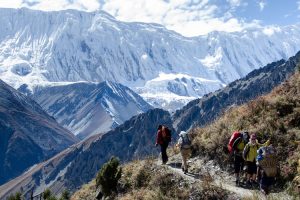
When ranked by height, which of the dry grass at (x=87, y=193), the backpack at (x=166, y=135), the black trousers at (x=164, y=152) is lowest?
the dry grass at (x=87, y=193)

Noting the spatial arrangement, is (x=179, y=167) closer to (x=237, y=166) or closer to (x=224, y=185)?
(x=237, y=166)

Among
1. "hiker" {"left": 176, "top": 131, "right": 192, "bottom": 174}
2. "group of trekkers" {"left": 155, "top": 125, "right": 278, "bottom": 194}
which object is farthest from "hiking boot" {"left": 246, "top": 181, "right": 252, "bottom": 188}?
"hiker" {"left": 176, "top": 131, "right": 192, "bottom": 174}

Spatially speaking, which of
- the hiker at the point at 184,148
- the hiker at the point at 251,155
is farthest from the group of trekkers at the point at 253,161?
the hiker at the point at 184,148

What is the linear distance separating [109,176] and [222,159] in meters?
5.51

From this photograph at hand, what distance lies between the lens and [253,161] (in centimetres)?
2025

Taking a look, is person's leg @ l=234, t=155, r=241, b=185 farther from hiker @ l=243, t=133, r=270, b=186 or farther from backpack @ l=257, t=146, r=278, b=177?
backpack @ l=257, t=146, r=278, b=177

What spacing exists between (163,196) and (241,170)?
394 centimetres

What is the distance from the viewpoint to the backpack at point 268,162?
18.5m

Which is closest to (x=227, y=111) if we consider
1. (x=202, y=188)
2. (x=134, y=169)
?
(x=134, y=169)

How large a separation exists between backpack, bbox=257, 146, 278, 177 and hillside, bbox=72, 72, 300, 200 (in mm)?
791

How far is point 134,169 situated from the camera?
2483 cm

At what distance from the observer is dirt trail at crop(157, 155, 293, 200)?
18.6 m

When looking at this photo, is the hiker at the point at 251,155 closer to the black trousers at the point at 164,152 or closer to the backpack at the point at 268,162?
the backpack at the point at 268,162

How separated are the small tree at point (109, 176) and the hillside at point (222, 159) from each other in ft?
1.20
